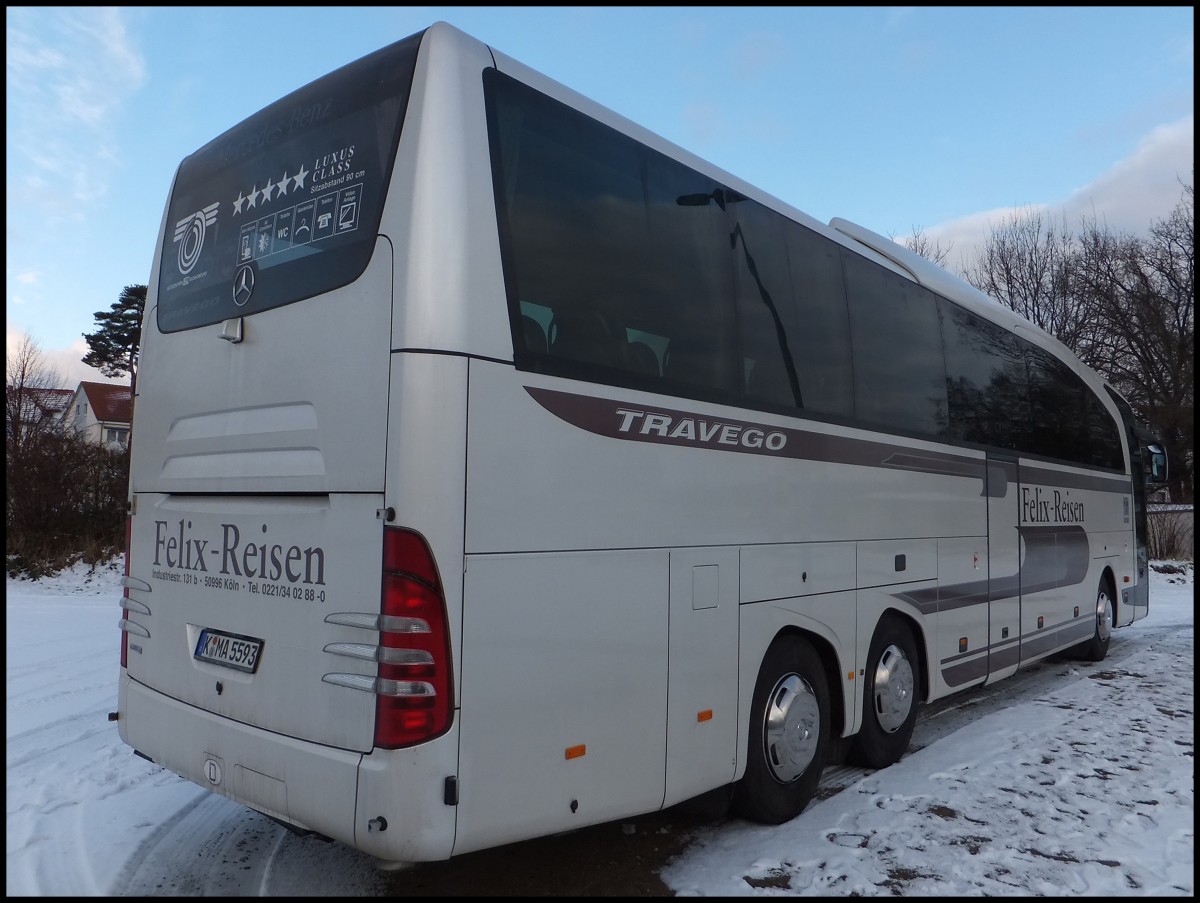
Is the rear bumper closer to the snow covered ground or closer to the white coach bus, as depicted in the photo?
the white coach bus

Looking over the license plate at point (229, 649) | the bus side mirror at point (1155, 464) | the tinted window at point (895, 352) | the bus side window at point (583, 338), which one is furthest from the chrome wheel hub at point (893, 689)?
the bus side mirror at point (1155, 464)

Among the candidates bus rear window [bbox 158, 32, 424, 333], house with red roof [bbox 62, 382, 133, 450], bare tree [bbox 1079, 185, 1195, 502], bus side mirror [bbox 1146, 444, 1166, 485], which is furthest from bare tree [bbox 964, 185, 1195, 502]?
house with red roof [bbox 62, 382, 133, 450]

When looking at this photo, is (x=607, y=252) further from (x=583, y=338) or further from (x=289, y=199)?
(x=289, y=199)

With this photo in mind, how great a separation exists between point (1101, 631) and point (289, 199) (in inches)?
413

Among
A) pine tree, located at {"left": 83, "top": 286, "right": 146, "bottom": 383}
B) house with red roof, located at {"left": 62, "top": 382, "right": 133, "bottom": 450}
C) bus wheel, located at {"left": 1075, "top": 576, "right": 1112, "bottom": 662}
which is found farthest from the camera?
house with red roof, located at {"left": 62, "top": 382, "right": 133, "bottom": 450}

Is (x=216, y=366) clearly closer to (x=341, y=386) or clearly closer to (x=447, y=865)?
(x=341, y=386)

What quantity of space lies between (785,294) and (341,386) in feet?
9.55

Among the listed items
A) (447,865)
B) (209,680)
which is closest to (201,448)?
(209,680)

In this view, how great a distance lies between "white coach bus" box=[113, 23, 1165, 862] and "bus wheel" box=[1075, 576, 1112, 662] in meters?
6.35

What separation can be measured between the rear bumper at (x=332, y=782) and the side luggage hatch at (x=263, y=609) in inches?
2.9

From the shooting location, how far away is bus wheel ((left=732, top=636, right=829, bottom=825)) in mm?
4652

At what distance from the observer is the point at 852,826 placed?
4746mm

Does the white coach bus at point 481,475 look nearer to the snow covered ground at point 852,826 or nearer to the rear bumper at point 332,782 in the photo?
the rear bumper at point 332,782

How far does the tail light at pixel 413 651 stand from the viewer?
10.1 feet
